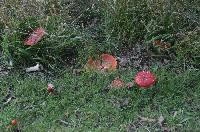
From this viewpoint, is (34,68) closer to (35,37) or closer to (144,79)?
(35,37)

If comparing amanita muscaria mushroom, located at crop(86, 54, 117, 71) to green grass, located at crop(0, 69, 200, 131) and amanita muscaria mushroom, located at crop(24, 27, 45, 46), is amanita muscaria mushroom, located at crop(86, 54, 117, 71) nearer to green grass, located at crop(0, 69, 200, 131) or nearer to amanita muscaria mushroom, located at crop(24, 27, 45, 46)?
green grass, located at crop(0, 69, 200, 131)

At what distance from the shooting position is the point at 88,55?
490 cm

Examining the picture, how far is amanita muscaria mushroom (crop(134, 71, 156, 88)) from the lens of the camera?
4402mm

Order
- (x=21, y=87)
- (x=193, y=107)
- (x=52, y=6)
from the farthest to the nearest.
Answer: (x=52, y=6), (x=21, y=87), (x=193, y=107)

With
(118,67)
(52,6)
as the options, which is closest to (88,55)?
(118,67)

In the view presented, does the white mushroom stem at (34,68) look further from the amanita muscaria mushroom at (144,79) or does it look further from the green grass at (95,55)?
the amanita muscaria mushroom at (144,79)

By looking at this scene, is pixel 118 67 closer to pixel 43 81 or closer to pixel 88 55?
pixel 88 55

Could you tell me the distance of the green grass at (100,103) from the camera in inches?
170

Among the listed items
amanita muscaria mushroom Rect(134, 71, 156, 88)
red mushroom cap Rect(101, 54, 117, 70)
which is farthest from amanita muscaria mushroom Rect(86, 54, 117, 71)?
amanita muscaria mushroom Rect(134, 71, 156, 88)

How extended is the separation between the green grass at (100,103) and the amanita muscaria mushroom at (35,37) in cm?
36

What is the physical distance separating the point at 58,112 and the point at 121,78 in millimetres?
699

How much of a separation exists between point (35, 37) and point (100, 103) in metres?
0.92

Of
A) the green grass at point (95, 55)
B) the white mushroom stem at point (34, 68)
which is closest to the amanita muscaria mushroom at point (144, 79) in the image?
the green grass at point (95, 55)

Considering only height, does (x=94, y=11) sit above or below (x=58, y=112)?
above
